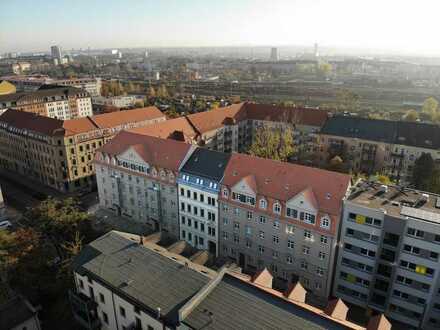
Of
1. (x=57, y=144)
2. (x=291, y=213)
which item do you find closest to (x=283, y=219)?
(x=291, y=213)

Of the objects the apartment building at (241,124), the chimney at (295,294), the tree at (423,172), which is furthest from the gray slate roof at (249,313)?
the apartment building at (241,124)

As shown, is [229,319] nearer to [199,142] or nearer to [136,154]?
[136,154]

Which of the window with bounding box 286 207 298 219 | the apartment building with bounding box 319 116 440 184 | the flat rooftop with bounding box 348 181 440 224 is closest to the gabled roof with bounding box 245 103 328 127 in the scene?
the apartment building with bounding box 319 116 440 184

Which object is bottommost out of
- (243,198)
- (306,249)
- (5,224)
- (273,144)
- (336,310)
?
(5,224)

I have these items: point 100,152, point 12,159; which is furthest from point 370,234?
point 12,159

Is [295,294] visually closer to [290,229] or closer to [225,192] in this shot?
[290,229]

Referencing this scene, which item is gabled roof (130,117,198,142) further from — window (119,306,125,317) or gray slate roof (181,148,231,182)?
window (119,306,125,317)
